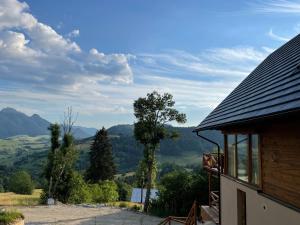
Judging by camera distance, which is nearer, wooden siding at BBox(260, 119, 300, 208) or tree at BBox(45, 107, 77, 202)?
wooden siding at BBox(260, 119, 300, 208)

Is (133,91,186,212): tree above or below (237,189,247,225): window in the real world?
above

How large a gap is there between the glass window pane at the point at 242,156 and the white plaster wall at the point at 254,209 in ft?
1.07

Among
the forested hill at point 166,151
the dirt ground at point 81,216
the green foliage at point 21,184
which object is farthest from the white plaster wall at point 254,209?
the forested hill at point 166,151

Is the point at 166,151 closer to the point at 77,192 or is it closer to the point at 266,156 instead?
the point at 77,192

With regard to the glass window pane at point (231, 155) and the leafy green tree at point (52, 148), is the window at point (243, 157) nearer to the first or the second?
the glass window pane at point (231, 155)

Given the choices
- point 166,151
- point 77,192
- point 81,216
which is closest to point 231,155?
point 81,216

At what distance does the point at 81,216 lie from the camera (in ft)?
87.7

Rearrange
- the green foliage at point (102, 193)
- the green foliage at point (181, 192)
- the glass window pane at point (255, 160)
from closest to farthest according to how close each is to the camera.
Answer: the glass window pane at point (255, 160) → the green foliage at point (181, 192) → the green foliage at point (102, 193)

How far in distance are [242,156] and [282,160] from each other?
3.82m

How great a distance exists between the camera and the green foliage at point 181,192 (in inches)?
1122

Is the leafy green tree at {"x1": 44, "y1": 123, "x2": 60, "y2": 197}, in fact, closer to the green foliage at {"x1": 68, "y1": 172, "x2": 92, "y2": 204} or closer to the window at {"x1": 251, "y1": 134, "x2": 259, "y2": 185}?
the green foliage at {"x1": 68, "y1": 172, "x2": 92, "y2": 204}

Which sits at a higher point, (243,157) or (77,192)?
(243,157)

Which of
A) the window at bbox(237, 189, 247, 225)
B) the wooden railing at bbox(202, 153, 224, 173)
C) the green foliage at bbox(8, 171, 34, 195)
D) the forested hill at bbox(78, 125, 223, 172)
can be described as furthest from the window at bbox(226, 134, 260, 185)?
the forested hill at bbox(78, 125, 223, 172)

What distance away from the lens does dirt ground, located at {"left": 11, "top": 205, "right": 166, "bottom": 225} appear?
23844mm
